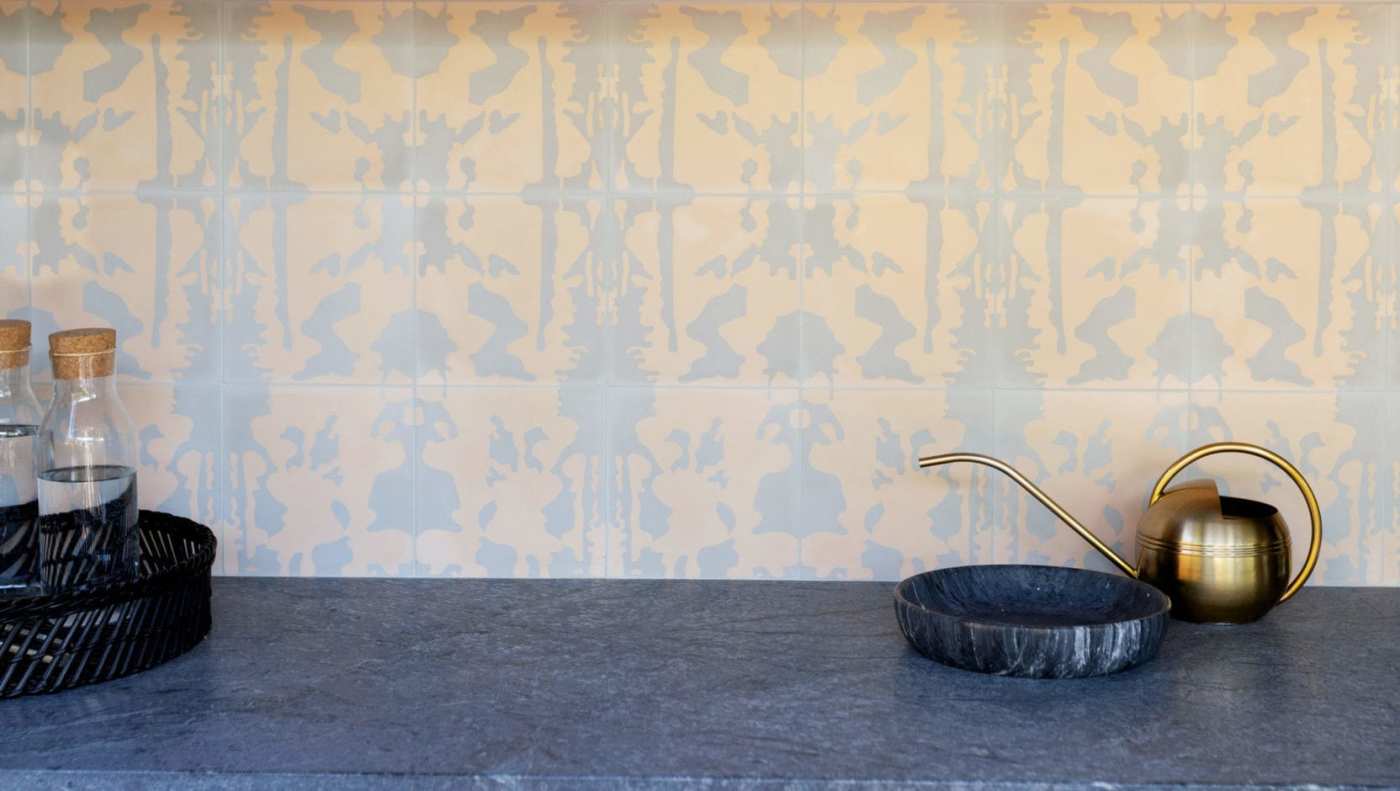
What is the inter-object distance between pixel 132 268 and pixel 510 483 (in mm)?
507

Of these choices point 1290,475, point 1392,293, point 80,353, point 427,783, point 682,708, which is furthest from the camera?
point 1392,293

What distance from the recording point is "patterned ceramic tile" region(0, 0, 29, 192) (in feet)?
4.65

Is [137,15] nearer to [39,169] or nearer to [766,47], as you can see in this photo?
[39,169]

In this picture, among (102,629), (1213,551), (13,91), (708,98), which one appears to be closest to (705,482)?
(708,98)

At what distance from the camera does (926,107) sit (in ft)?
4.62

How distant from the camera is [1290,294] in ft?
4.60

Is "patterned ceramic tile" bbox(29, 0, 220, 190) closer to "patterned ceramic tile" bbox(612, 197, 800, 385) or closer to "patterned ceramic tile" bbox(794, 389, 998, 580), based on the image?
"patterned ceramic tile" bbox(612, 197, 800, 385)

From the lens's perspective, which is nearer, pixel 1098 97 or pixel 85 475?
pixel 85 475

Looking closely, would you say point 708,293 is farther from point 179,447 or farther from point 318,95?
point 179,447

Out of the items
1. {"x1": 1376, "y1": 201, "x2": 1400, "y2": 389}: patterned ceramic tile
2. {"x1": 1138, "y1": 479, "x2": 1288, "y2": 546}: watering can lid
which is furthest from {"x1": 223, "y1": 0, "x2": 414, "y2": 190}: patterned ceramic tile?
{"x1": 1376, "y1": 201, "x2": 1400, "y2": 389}: patterned ceramic tile

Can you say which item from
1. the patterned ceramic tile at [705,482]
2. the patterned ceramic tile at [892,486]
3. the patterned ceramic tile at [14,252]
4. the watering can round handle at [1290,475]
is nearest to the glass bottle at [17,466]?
the patterned ceramic tile at [14,252]

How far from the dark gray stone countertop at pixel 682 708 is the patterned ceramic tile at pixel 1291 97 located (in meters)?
0.49

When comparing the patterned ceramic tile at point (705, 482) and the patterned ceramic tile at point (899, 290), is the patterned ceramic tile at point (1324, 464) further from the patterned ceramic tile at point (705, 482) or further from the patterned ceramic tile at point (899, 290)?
the patterned ceramic tile at point (705, 482)

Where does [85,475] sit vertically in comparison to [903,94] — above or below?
below
